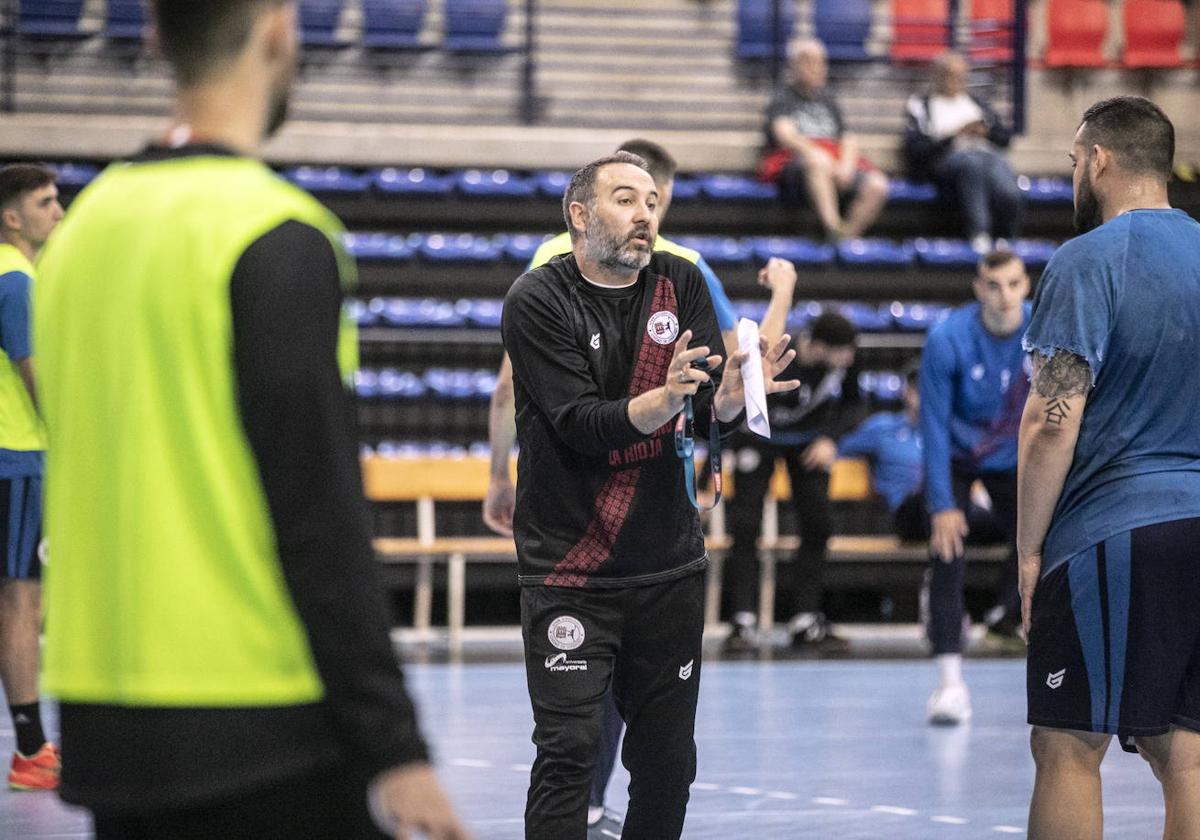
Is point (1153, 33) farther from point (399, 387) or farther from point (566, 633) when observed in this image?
point (566, 633)

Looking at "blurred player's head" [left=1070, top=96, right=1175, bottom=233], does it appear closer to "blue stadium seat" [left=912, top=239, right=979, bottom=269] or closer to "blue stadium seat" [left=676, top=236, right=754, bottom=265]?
"blue stadium seat" [left=676, top=236, right=754, bottom=265]

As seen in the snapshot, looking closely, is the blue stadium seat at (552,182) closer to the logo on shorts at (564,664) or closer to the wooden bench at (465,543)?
the wooden bench at (465,543)

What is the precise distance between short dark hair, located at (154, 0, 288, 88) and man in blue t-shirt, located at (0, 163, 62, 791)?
13.5 feet

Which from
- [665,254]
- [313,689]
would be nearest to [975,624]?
[665,254]

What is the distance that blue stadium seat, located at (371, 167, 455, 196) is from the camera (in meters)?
13.4

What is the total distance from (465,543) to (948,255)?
502 cm

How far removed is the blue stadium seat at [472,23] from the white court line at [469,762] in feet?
33.5

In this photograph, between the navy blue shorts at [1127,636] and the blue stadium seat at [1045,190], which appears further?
the blue stadium seat at [1045,190]

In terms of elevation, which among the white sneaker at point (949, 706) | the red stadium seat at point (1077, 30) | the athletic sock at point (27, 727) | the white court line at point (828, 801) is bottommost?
the white sneaker at point (949, 706)

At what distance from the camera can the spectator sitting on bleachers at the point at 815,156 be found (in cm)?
1338

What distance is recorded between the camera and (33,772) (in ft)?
19.2

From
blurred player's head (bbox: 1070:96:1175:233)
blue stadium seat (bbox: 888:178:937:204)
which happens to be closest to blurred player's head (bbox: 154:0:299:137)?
blurred player's head (bbox: 1070:96:1175:233)

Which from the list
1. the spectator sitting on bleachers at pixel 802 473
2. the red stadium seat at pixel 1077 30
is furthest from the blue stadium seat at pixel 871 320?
the red stadium seat at pixel 1077 30

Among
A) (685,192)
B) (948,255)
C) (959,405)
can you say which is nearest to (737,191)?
(685,192)
